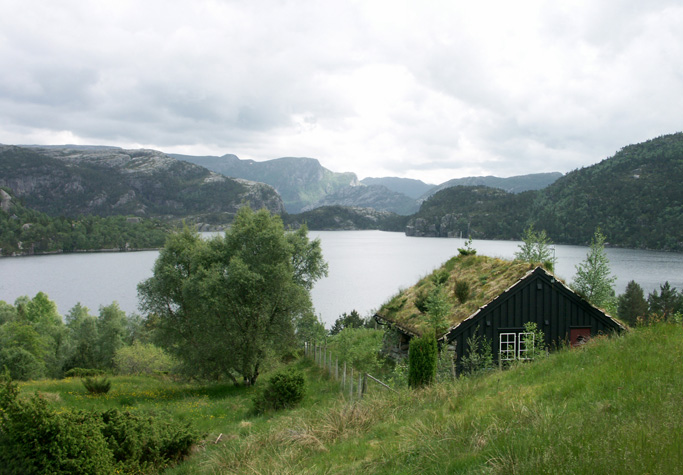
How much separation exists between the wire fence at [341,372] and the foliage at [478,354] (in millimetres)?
3752

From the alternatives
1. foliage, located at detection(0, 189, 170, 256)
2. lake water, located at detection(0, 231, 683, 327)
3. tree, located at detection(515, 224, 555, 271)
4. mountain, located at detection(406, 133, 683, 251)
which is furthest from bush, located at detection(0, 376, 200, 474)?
foliage, located at detection(0, 189, 170, 256)

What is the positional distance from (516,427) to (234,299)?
57.4ft

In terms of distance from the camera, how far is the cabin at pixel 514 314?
59.9 feet

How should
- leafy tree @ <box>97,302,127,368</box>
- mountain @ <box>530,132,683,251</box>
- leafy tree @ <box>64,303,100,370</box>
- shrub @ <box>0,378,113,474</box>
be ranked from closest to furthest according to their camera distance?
shrub @ <box>0,378,113,474</box> < leafy tree @ <box>64,303,100,370</box> < leafy tree @ <box>97,302,127,368</box> < mountain @ <box>530,132,683,251</box>

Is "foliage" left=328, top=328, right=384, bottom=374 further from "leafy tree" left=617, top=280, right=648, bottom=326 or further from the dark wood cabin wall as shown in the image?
"leafy tree" left=617, top=280, right=648, bottom=326

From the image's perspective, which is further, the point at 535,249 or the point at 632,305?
the point at 632,305

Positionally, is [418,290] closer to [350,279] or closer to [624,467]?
[624,467]

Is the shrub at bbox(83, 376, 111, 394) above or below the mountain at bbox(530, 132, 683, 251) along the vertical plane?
below

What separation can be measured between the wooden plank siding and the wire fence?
14.4 feet

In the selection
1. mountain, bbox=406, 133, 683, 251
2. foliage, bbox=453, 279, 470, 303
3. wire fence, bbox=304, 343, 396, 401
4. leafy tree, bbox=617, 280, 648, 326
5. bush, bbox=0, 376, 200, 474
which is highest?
mountain, bbox=406, 133, 683, 251

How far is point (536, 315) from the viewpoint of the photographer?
18.8m

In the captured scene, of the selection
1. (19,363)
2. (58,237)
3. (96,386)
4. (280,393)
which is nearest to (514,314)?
(280,393)

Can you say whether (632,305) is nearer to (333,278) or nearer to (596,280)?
(596,280)

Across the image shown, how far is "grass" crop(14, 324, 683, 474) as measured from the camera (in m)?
4.86
